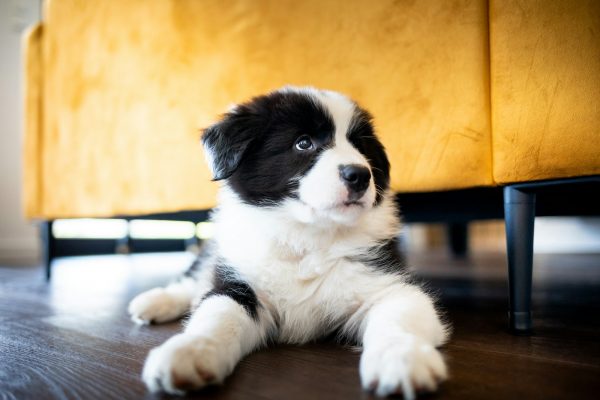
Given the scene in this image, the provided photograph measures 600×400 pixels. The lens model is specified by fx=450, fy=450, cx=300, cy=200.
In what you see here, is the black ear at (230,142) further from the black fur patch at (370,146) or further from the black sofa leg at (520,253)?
the black sofa leg at (520,253)

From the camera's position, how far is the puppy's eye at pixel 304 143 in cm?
132

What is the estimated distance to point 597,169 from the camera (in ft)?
3.84

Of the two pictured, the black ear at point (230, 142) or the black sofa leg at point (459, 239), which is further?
the black sofa leg at point (459, 239)

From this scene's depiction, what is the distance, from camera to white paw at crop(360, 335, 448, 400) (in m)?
0.77

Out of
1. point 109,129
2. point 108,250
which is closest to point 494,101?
point 109,129

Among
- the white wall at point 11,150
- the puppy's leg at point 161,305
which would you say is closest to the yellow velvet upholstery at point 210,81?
the puppy's leg at point 161,305

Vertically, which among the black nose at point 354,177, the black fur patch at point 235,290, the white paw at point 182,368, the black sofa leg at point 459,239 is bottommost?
the black sofa leg at point 459,239

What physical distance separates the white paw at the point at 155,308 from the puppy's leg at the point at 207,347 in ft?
1.60

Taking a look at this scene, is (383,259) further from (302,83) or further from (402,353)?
(302,83)

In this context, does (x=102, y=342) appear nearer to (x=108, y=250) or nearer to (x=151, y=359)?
(x=151, y=359)

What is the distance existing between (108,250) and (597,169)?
246 inches

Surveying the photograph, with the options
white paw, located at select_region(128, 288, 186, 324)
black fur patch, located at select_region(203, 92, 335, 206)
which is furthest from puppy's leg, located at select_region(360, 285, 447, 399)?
white paw, located at select_region(128, 288, 186, 324)

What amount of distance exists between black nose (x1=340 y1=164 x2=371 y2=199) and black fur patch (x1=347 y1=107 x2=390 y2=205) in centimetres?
26

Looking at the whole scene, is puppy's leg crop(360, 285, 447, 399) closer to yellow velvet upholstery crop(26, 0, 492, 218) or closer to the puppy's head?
the puppy's head
